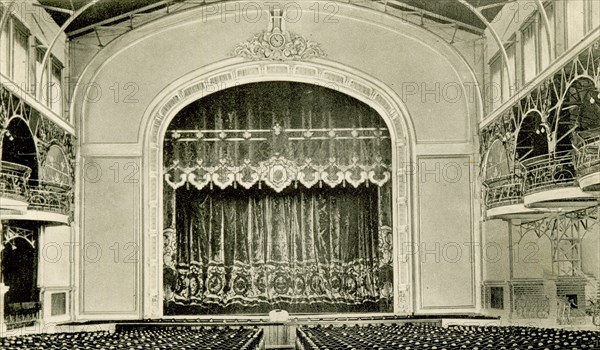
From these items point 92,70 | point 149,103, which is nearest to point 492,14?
point 149,103

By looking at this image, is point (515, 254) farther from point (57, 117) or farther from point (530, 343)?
point (57, 117)

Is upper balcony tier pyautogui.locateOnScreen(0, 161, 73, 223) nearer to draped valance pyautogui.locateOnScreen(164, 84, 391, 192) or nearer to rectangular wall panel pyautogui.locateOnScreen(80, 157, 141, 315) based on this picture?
rectangular wall panel pyautogui.locateOnScreen(80, 157, 141, 315)

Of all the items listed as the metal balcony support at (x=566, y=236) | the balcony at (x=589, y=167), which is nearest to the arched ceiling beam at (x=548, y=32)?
the balcony at (x=589, y=167)

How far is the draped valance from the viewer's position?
1983 cm

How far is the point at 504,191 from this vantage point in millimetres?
16141

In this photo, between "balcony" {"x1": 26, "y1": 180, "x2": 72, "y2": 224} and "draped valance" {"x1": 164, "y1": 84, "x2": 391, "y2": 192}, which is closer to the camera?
"balcony" {"x1": 26, "y1": 180, "x2": 72, "y2": 224}

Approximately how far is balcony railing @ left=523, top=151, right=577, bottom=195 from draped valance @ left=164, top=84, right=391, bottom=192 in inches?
220

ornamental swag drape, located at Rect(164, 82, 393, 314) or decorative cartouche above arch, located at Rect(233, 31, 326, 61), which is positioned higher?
decorative cartouche above arch, located at Rect(233, 31, 326, 61)

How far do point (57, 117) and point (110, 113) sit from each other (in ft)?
6.12

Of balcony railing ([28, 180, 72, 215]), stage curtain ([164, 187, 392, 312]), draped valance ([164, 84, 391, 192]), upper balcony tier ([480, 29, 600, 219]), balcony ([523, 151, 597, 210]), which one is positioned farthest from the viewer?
stage curtain ([164, 187, 392, 312])

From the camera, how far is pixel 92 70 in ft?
63.9

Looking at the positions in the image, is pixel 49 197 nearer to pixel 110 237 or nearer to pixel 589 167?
pixel 110 237

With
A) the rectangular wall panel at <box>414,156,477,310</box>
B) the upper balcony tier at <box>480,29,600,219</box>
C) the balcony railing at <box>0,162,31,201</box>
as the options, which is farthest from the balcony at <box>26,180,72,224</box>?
the upper balcony tier at <box>480,29,600,219</box>

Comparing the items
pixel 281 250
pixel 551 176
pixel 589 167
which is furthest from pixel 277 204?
pixel 589 167
